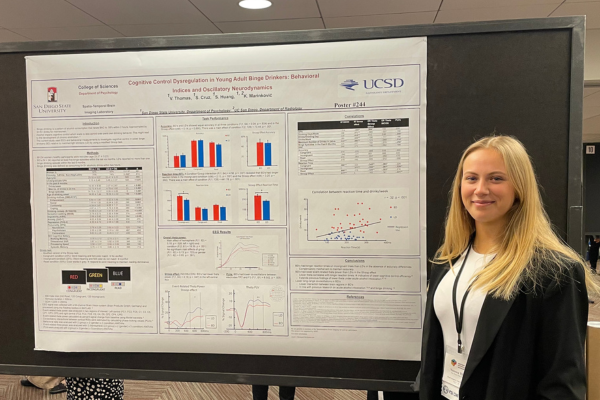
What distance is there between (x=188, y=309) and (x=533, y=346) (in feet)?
3.24

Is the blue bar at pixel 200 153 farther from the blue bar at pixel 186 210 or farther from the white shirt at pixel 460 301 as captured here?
the white shirt at pixel 460 301

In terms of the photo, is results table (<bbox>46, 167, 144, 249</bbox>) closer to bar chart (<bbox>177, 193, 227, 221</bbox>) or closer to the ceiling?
bar chart (<bbox>177, 193, 227, 221</bbox>)

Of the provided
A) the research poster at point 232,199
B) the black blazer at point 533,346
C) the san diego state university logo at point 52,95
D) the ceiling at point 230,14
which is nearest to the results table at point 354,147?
the research poster at point 232,199

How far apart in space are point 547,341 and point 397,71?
0.83 m

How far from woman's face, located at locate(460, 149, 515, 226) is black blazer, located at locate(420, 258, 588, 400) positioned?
0.21m

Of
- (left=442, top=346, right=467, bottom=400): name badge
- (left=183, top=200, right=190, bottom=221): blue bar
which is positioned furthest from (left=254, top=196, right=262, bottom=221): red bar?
(left=442, top=346, right=467, bottom=400): name badge

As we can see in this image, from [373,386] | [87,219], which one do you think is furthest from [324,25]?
[373,386]

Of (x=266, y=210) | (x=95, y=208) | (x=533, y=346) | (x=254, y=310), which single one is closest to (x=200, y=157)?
(x=266, y=210)

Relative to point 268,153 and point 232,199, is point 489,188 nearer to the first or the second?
point 268,153

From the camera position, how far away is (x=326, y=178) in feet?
4.26

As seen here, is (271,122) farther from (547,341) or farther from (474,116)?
(547,341)

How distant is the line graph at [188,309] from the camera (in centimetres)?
135

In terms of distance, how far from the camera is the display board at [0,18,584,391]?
121 centimetres

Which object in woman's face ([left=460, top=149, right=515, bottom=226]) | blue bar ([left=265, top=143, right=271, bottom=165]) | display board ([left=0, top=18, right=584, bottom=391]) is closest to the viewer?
woman's face ([left=460, top=149, right=515, bottom=226])
